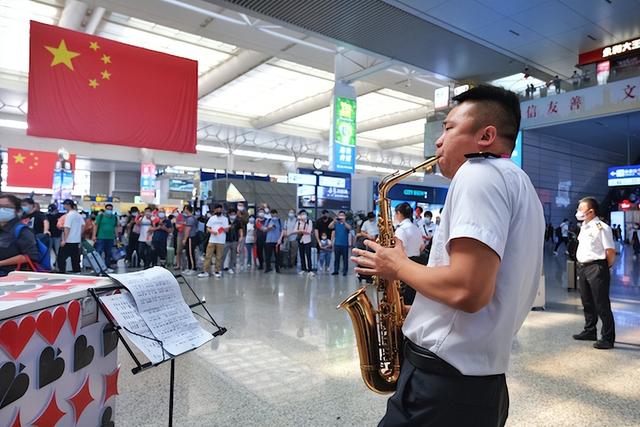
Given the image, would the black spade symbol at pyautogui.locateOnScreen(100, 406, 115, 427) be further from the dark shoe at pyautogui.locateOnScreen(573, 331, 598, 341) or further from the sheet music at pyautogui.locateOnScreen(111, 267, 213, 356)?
the dark shoe at pyautogui.locateOnScreen(573, 331, 598, 341)

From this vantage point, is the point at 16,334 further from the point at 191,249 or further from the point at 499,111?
the point at 191,249

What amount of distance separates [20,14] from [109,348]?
553 inches

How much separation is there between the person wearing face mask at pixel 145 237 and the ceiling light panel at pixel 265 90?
310 inches

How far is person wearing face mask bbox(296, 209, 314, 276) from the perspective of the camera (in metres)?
9.91

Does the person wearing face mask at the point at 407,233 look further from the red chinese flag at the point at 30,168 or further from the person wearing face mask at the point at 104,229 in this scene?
the red chinese flag at the point at 30,168

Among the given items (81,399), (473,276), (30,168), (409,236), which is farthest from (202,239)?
(30,168)

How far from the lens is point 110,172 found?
3045 cm

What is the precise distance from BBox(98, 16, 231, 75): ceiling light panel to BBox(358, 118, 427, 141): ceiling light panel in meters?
12.5

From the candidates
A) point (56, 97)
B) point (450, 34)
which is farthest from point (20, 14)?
point (450, 34)

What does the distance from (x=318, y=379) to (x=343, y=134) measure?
11.0m

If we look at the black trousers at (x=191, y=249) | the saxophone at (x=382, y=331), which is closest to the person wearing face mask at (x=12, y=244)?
the saxophone at (x=382, y=331)

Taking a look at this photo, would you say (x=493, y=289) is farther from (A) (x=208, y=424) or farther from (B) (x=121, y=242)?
(B) (x=121, y=242)

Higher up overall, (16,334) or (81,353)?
(16,334)

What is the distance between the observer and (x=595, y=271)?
4.50 metres
